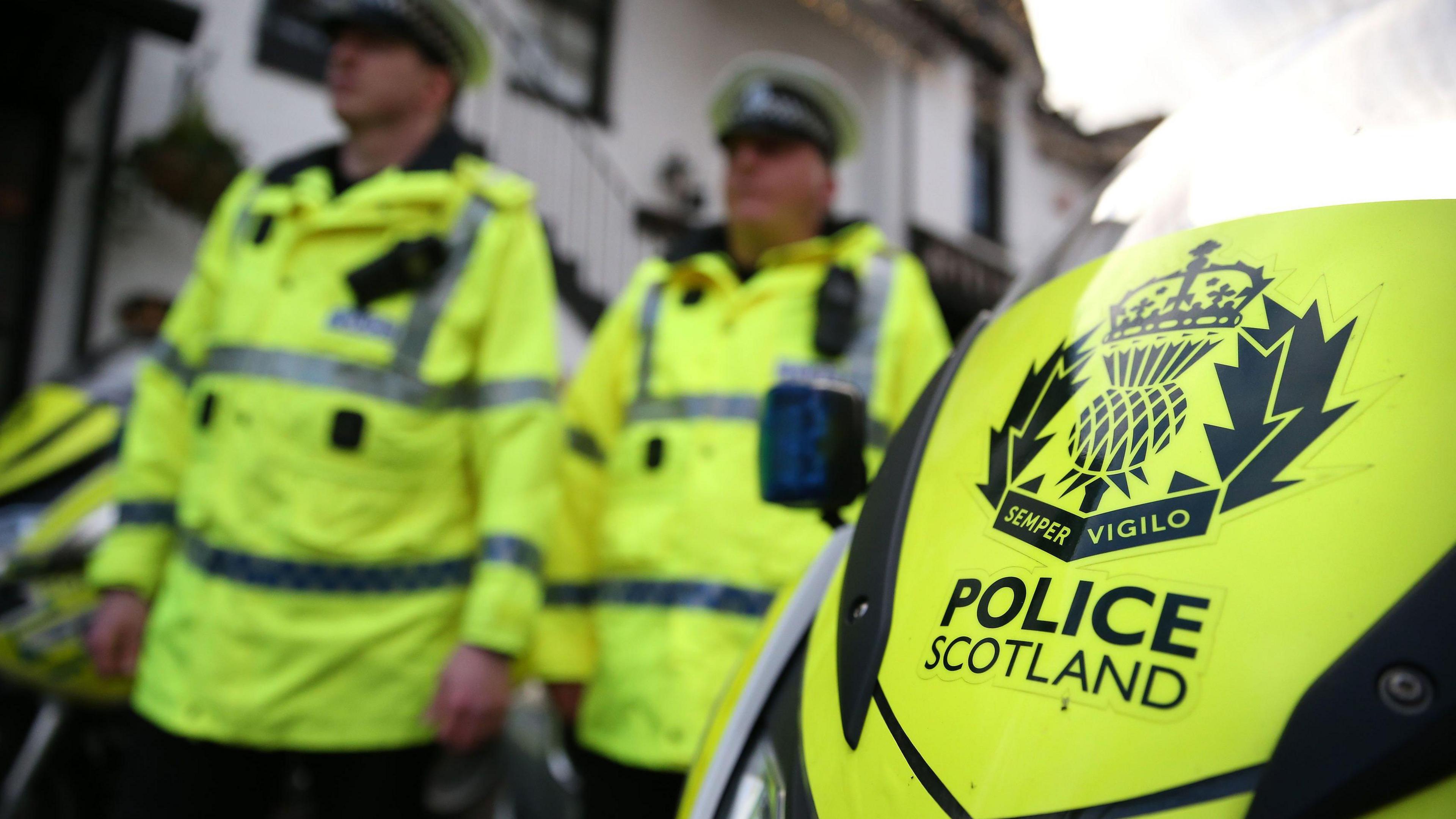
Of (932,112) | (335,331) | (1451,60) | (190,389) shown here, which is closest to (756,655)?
(1451,60)

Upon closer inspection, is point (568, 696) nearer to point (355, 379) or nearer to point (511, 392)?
point (511, 392)

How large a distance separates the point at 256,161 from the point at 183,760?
494 centimetres

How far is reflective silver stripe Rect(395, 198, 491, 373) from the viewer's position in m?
1.80

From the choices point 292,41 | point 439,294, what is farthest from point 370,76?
point 292,41

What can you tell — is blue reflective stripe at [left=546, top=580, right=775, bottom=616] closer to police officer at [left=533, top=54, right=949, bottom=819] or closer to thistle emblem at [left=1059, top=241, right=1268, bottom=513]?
police officer at [left=533, top=54, right=949, bottom=819]

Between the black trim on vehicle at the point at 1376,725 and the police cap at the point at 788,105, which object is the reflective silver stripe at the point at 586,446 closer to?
the police cap at the point at 788,105

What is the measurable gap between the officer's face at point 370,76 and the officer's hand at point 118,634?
1089 mm

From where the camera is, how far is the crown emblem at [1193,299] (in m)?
0.70

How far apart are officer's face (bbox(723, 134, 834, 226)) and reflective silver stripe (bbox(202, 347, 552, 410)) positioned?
757 millimetres

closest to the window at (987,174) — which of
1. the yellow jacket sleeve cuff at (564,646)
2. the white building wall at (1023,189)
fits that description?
the white building wall at (1023,189)

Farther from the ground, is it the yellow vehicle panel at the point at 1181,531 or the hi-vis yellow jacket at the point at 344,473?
the yellow vehicle panel at the point at 1181,531

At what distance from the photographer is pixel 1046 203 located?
12.0 meters

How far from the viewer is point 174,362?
6.72ft

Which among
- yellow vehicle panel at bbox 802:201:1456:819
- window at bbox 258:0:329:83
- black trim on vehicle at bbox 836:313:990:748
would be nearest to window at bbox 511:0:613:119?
window at bbox 258:0:329:83
